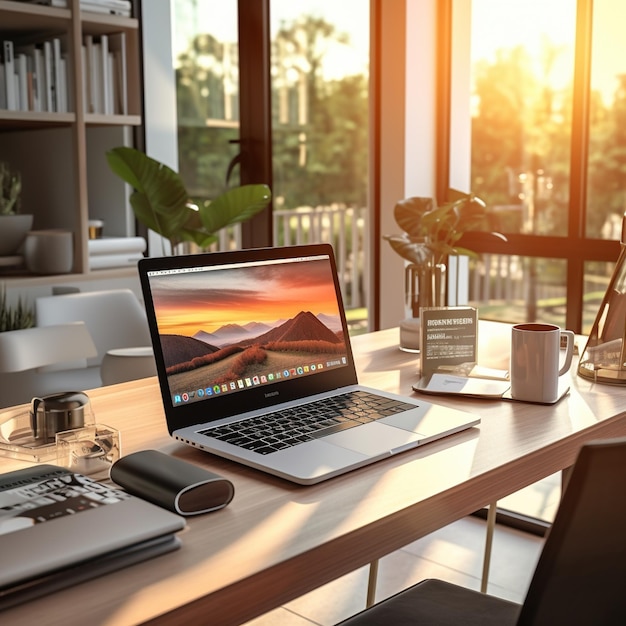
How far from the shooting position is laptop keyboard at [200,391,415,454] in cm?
114

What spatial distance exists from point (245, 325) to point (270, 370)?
80 mm

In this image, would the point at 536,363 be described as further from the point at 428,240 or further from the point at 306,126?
the point at 306,126

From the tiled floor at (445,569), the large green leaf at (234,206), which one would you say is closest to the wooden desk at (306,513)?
the tiled floor at (445,569)

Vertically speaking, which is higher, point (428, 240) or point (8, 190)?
point (8, 190)

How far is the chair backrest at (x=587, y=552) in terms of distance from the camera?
70 centimetres

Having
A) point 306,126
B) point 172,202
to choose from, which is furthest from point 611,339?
point 306,126

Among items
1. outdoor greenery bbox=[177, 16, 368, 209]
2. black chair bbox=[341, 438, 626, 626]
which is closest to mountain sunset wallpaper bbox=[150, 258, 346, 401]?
black chair bbox=[341, 438, 626, 626]

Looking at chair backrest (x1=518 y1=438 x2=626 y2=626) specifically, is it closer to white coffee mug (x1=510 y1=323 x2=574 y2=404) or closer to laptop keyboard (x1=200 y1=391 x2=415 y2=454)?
laptop keyboard (x1=200 y1=391 x2=415 y2=454)

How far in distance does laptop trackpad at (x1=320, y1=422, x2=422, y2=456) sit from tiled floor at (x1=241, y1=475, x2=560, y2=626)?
1.17 m

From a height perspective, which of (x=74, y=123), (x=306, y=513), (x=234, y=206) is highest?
(x=74, y=123)

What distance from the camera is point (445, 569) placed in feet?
8.31

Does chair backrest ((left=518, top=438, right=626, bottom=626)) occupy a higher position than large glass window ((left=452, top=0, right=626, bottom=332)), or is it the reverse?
large glass window ((left=452, top=0, right=626, bottom=332))

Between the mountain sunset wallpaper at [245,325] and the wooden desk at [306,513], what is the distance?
12 cm

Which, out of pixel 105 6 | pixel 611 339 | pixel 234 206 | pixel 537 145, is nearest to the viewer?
pixel 611 339
